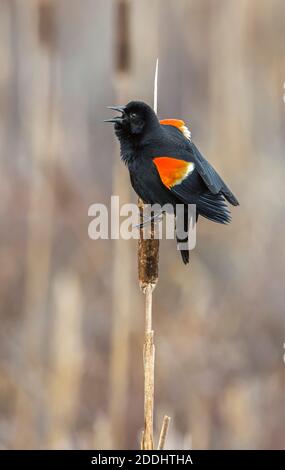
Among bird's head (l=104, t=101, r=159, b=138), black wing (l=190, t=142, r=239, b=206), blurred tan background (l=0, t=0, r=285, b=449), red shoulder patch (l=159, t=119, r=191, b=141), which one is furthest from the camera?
blurred tan background (l=0, t=0, r=285, b=449)

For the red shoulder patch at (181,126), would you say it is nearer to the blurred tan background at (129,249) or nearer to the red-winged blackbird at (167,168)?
the red-winged blackbird at (167,168)

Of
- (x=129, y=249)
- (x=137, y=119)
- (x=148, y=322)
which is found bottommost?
(x=148, y=322)

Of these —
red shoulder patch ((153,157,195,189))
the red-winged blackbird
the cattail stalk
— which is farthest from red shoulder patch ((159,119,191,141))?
the cattail stalk

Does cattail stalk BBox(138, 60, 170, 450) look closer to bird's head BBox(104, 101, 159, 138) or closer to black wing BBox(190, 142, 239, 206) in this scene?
black wing BBox(190, 142, 239, 206)

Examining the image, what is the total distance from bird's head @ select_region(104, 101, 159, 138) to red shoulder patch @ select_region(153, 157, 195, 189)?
0.21 meters

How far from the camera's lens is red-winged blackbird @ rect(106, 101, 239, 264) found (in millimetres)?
2818

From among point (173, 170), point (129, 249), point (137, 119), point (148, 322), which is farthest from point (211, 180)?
point (129, 249)

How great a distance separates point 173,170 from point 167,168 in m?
0.02

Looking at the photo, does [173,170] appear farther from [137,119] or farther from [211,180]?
[137,119]

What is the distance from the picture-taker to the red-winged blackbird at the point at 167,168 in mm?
2818

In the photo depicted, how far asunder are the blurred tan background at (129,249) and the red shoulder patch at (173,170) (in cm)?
51

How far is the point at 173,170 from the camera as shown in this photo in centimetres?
286

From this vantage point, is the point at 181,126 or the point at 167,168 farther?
the point at 181,126

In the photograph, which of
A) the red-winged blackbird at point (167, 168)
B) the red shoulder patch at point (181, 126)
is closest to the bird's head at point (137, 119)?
the red-winged blackbird at point (167, 168)
